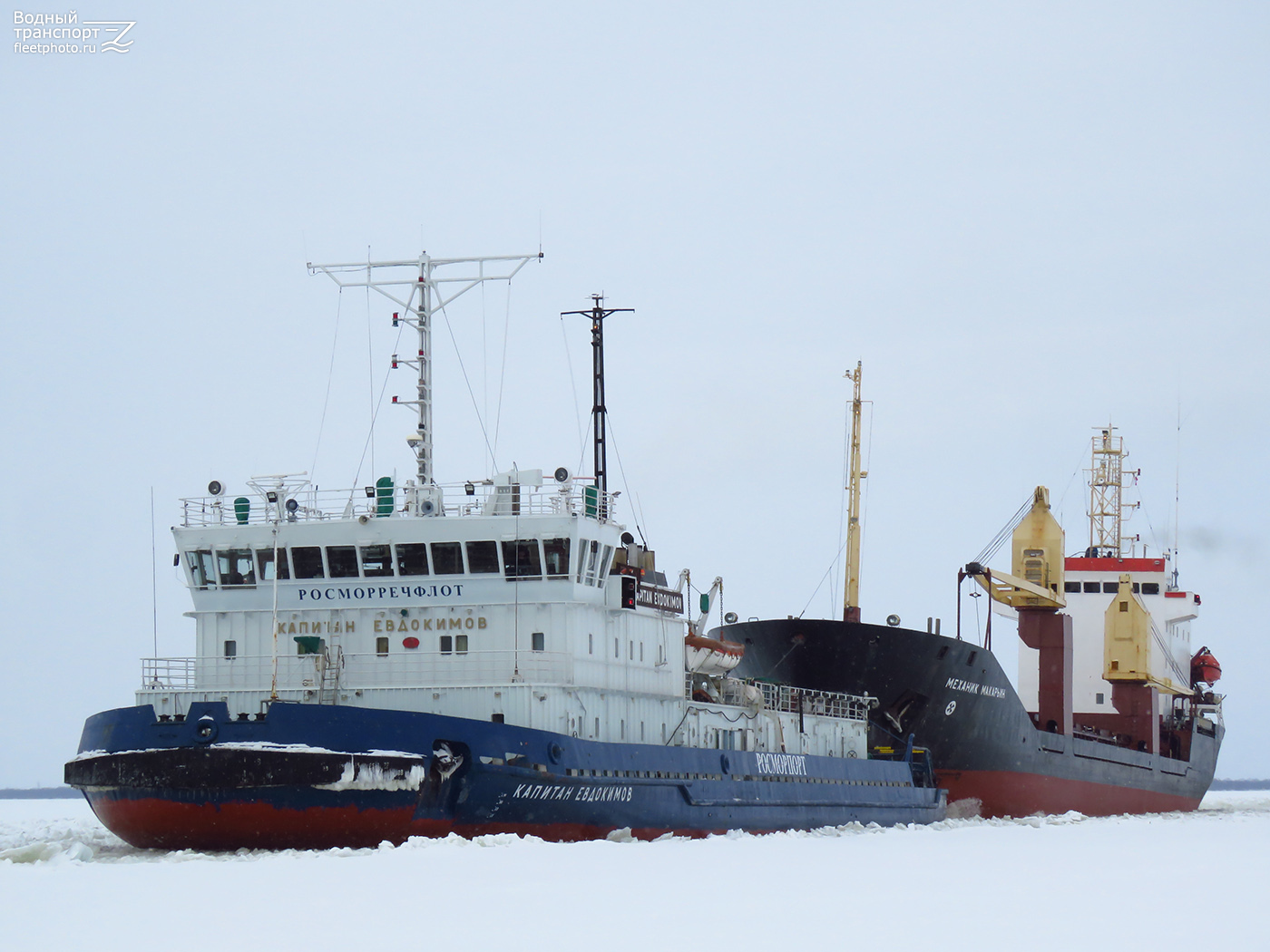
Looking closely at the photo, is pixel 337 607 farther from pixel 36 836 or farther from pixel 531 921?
pixel 531 921

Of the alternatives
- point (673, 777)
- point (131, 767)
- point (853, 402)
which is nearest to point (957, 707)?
point (853, 402)

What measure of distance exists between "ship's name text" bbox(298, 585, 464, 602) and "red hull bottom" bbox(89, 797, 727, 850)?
4.09 m

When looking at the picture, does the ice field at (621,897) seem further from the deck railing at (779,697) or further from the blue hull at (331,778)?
the deck railing at (779,697)

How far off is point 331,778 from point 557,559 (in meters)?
5.49

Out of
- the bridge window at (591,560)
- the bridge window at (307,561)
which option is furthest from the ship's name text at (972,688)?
the bridge window at (307,561)

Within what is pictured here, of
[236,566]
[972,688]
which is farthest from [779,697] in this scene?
[236,566]

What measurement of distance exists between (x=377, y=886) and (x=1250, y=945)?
9087 mm

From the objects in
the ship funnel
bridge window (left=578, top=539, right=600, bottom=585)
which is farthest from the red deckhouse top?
bridge window (left=578, top=539, right=600, bottom=585)

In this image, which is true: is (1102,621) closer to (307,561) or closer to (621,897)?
(307,561)

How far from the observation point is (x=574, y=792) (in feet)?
78.9

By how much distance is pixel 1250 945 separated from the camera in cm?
1527

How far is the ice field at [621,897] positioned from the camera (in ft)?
50.1

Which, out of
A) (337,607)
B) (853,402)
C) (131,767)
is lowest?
(131,767)

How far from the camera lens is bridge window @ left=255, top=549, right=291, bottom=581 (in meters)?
25.7
